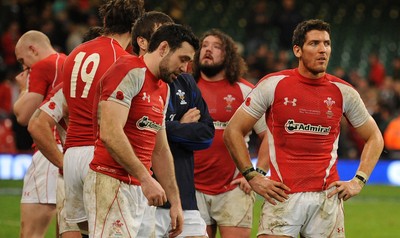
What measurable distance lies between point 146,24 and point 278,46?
1961cm

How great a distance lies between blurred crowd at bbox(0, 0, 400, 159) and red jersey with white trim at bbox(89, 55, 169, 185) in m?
13.4

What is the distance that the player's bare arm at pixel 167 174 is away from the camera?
275 inches

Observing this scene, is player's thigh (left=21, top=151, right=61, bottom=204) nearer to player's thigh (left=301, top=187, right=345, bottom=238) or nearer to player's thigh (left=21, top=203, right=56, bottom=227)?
player's thigh (left=21, top=203, right=56, bottom=227)

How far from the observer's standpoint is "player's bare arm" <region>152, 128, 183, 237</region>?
698cm

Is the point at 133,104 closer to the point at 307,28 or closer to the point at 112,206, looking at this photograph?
the point at 112,206

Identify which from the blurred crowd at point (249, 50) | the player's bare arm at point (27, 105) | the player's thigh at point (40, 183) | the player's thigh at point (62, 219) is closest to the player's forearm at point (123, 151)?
the player's thigh at point (62, 219)

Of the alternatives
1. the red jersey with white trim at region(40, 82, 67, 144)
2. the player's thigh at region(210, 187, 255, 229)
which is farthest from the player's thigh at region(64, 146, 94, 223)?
the player's thigh at region(210, 187, 255, 229)

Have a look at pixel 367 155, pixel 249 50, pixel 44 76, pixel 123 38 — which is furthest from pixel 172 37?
pixel 249 50

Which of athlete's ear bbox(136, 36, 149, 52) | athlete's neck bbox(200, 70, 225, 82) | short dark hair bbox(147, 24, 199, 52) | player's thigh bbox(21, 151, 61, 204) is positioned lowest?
player's thigh bbox(21, 151, 61, 204)

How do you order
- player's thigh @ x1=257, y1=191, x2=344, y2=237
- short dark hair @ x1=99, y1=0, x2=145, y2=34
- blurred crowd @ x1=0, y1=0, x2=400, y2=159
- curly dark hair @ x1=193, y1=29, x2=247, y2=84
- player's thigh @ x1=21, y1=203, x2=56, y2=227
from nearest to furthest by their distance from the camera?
short dark hair @ x1=99, y1=0, x2=145, y2=34, player's thigh @ x1=257, y1=191, x2=344, y2=237, player's thigh @ x1=21, y1=203, x2=56, y2=227, curly dark hair @ x1=193, y1=29, x2=247, y2=84, blurred crowd @ x1=0, y1=0, x2=400, y2=159

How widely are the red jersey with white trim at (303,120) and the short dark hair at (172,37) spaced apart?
151 cm

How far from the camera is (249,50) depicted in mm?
24406

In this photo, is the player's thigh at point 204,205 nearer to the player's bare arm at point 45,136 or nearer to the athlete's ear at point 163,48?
the player's bare arm at point 45,136

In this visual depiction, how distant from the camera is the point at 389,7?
2933 cm
